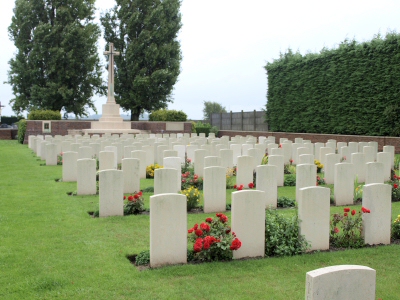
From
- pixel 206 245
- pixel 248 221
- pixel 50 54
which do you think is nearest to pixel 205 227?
pixel 206 245

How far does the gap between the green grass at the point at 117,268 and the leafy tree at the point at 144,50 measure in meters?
32.5

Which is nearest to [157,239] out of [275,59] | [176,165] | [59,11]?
[176,165]

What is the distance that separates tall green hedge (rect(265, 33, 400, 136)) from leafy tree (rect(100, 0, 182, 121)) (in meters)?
14.0

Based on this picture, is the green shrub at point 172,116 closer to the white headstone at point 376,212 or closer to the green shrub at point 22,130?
the green shrub at point 22,130

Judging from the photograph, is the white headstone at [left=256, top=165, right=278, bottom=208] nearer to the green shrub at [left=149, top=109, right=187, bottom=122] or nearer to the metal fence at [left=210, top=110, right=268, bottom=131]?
the metal fence at [left=210, top=110, right=268, bottom=131]

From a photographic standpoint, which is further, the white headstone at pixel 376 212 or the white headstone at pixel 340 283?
the white headstone at pixel 376 212

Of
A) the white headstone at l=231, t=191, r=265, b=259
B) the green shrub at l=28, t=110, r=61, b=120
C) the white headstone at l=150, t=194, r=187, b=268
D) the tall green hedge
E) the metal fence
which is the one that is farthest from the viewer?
Answer: the green shrub at l=28, t=110, r=61, b=120

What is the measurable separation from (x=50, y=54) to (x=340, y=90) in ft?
80.5

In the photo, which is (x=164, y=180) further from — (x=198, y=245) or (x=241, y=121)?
(x=241, y=121)

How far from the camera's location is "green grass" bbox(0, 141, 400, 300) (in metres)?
4.34

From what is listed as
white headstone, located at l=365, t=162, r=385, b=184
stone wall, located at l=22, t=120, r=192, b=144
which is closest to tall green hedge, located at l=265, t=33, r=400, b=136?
stone wall, located at l=22, t=120, r=192, b=144

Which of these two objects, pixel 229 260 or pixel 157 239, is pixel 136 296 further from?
pixel 229 260

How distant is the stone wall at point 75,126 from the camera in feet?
96.6

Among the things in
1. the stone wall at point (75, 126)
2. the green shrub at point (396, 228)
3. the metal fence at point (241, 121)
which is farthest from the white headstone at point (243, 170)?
the stone wall at point (75, 126)
